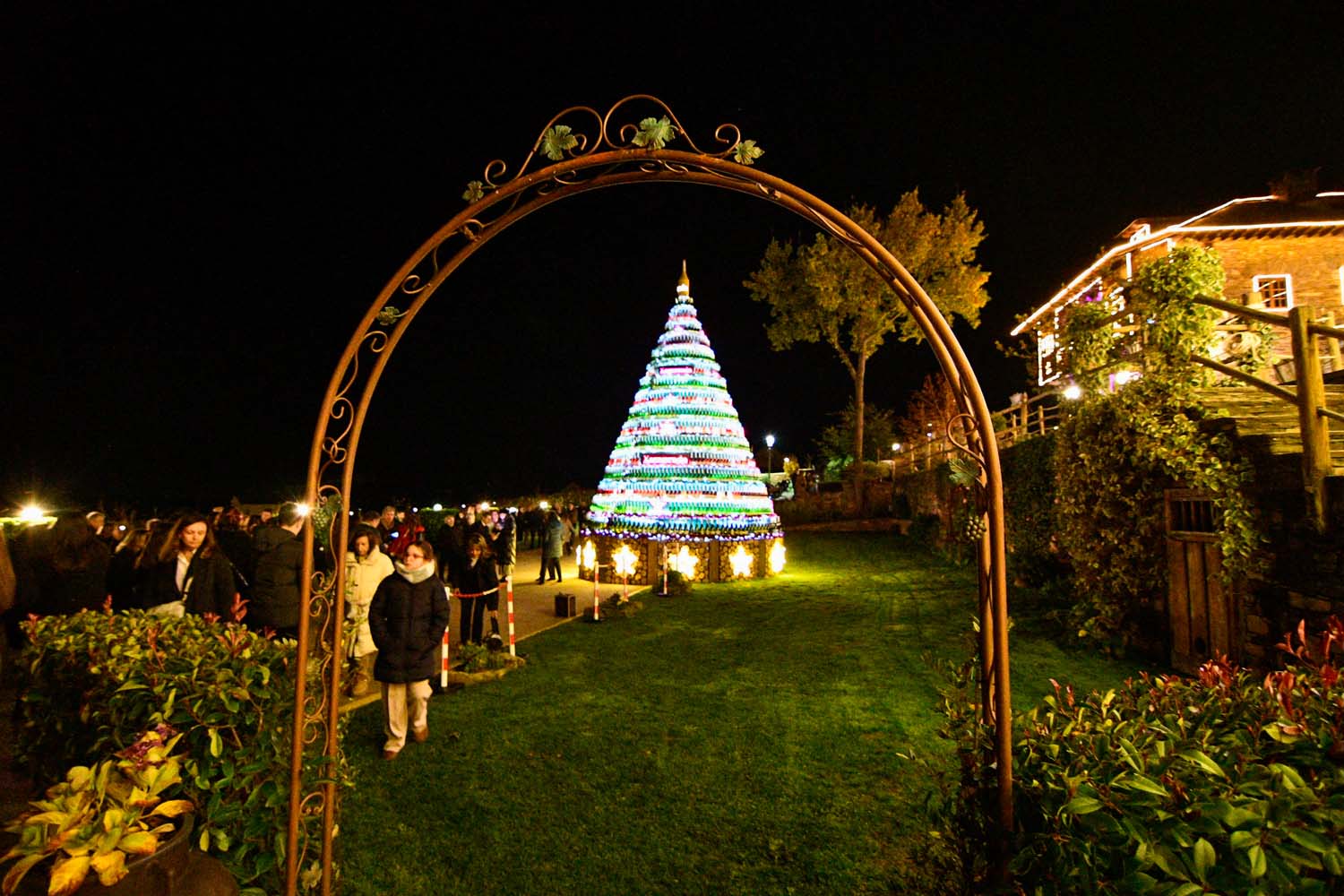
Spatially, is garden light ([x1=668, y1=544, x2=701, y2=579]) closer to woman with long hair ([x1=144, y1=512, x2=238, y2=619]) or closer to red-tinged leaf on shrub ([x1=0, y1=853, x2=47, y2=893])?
woman with long hair ([x1=144, y1=512, x2=238, y2=619])

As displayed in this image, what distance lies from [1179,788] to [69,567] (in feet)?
31.5

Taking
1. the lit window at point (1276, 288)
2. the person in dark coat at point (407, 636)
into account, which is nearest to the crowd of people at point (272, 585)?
the person in dark coat at point (407, 636)

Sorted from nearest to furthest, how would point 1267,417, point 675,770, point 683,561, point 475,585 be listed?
point 675,770 < point 1267,417 < point 475,585 < point 683,561

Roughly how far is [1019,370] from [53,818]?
1916 inches

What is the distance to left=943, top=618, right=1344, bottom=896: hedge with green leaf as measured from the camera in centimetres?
188

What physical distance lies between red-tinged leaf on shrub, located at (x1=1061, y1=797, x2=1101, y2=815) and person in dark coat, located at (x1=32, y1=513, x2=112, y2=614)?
902cm

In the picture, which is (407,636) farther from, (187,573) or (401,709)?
(187,573)

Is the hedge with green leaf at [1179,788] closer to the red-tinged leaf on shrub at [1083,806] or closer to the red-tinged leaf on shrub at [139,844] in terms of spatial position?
the red-tinged leaf on shrub at [1083,806]

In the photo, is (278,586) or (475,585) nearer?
(278,586)

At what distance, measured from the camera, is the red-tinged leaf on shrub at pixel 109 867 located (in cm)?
209

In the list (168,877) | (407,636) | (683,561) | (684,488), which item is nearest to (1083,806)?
(168,877)

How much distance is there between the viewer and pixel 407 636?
575 cm

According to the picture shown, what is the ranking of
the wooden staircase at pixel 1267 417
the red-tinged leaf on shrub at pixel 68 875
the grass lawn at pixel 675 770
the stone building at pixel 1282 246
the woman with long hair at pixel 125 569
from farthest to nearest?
the stone building at pixel 1282 246 → the wooden staircase at pixel 1267 417 → the woman with long hair at pixel 125 569 → the grass lawn at pixel 675 770 → the red-tinged leaf on shrub at pixel 68 875

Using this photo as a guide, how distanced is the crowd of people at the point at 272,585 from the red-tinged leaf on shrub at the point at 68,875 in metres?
1.81
